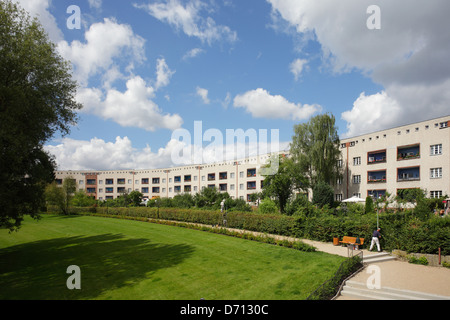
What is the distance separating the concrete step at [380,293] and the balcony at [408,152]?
26.9m

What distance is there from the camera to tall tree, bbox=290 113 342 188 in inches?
1487

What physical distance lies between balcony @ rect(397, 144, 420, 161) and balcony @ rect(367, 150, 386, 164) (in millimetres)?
1875

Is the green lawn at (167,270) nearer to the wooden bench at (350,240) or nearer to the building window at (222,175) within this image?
the wooden bench at (350,240)

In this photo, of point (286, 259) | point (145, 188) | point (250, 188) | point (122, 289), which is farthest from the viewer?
point (145, 188)

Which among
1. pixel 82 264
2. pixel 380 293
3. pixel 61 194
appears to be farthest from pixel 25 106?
pixel 61 194

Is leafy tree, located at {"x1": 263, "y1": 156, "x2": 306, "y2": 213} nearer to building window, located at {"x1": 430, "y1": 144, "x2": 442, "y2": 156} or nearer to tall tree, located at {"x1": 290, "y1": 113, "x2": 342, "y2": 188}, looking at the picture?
tall tree, located at {"x1": 290, "y1": 113, "x2": 342, "y2": 188}

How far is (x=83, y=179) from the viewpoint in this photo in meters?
77.5

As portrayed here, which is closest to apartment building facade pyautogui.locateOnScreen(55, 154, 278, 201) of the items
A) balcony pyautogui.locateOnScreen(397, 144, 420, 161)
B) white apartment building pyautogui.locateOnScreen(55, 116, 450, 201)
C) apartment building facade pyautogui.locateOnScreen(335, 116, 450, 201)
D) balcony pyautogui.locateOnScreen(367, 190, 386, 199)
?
white apartment building pyautogui.locateOnScreen(55, 116, 450, 201)

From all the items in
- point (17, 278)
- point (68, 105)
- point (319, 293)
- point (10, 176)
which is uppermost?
point (68, 105)

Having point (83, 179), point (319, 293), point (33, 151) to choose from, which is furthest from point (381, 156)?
point (83, 179)

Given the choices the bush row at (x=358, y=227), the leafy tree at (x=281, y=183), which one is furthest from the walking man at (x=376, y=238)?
the leafy tree at (x=281, y=183)

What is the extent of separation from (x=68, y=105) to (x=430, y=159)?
36859mm

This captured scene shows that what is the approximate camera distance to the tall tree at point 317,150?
37.8m
